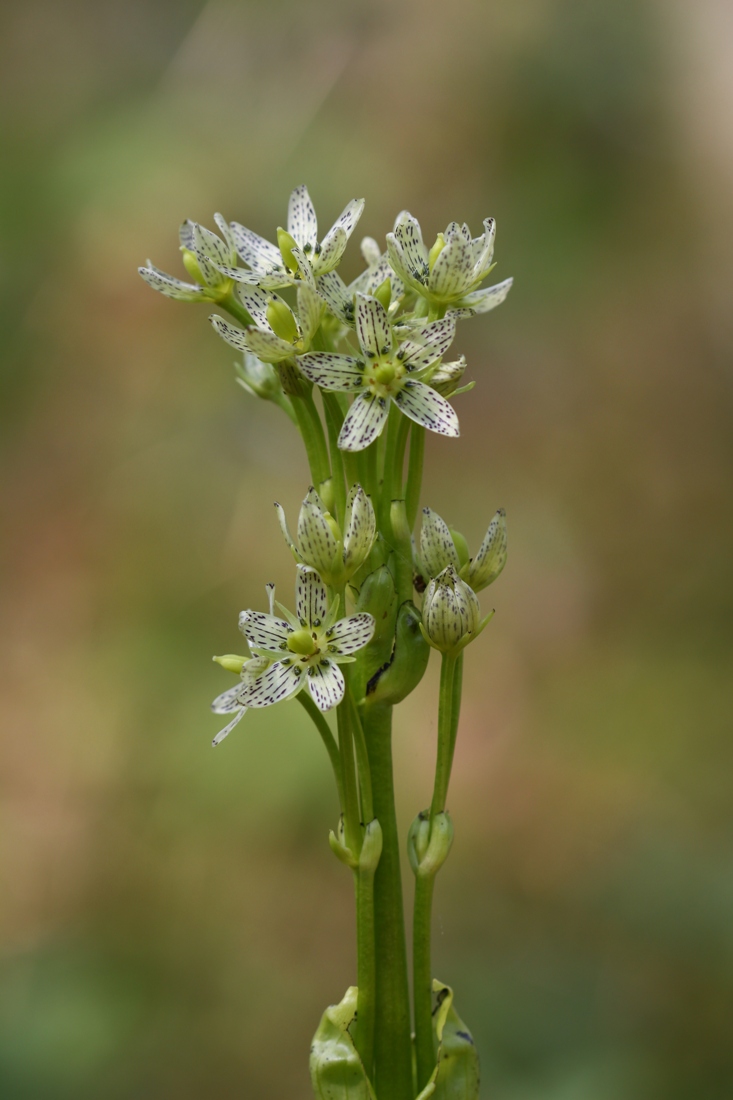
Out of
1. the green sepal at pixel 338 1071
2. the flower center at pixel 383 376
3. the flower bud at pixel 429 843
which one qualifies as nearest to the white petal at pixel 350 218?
the flower center at pixel 383 376

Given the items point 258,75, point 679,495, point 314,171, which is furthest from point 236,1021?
point 258,75

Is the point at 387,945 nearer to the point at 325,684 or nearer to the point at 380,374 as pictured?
the point at 325,684

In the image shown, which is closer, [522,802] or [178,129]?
[522,802]

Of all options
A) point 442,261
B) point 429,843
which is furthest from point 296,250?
point 429,843

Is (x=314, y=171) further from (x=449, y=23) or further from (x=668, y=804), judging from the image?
Answer: (x=668, y=804)

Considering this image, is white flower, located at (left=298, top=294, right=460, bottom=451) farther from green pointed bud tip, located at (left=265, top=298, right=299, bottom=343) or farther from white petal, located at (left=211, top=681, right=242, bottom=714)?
white petal, located at (left=211, top=681, right=242, bottom=714)

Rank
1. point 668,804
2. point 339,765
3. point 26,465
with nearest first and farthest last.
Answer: point 339,765, point 668,804, point 26,465
